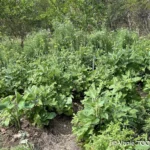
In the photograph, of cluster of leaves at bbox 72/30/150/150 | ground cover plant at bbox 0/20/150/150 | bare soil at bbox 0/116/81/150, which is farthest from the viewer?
bare soil at bbox 0/116/81/150

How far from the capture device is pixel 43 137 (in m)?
2.92

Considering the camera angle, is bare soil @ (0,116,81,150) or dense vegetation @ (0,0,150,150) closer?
dense vegetation @ (0,0,150,150)

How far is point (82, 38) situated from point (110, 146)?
374 cm

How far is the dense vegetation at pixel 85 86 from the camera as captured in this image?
255cm

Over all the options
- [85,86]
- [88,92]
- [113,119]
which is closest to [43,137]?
[88,92]

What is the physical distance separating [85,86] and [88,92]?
2.72 ft

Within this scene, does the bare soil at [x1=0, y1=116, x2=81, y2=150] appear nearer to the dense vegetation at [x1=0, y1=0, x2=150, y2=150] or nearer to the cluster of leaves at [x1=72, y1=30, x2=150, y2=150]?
the dense vegetation at [x1=0, y1=0, x2=150, y2=150]

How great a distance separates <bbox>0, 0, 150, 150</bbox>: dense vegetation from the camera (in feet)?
8.36

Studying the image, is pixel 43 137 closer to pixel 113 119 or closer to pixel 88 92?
pixel 88 92

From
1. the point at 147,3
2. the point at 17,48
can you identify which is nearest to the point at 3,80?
the point at 17,48

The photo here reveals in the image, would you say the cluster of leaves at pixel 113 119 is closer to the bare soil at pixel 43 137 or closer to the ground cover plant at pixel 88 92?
the ground cover plant at pixel 88 92

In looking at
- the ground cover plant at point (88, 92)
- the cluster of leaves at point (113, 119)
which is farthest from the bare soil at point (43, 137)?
the cluster of leaves at point (113, 119)

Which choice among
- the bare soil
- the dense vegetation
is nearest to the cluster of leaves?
the dense vegetation

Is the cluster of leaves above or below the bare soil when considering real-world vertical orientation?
above
